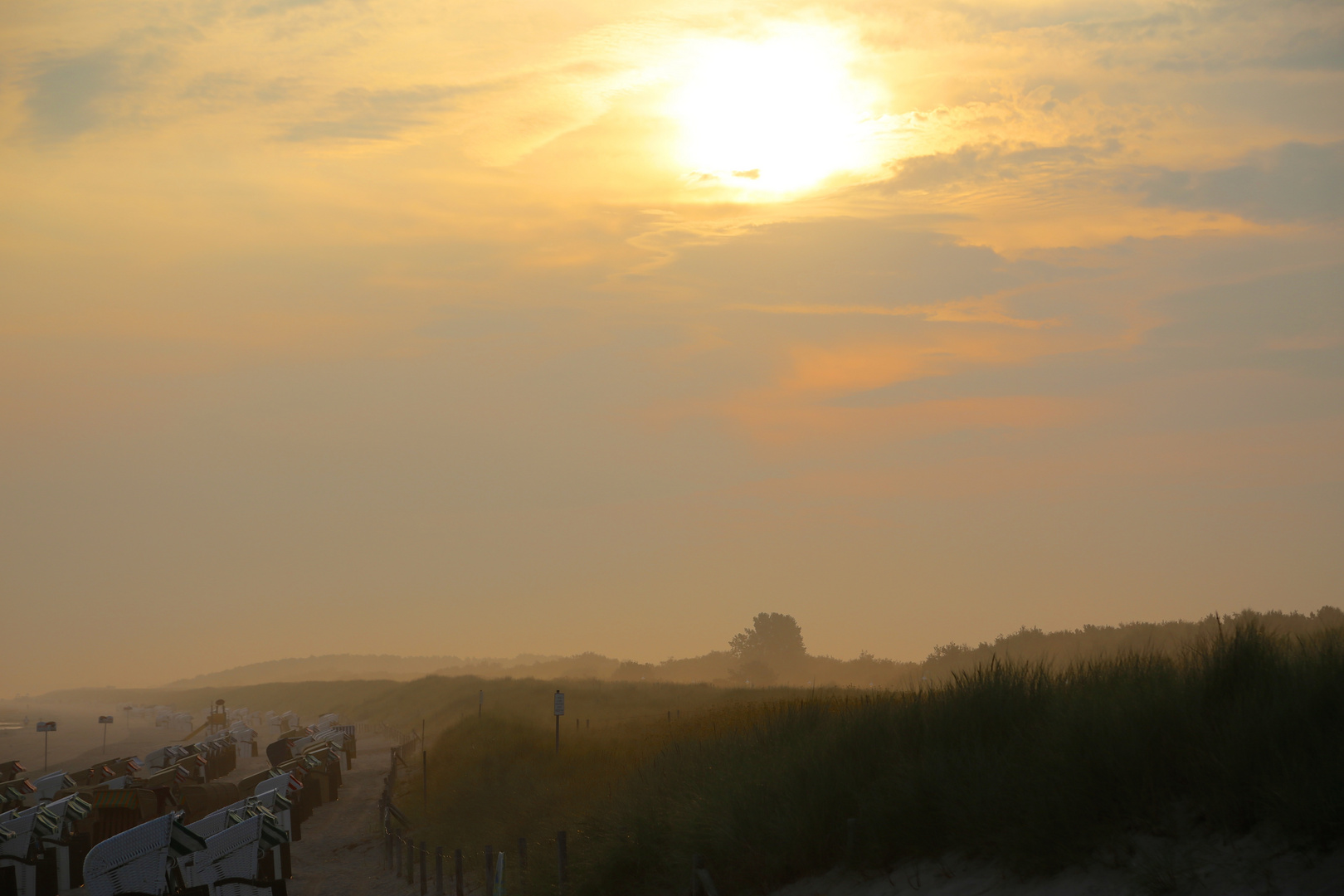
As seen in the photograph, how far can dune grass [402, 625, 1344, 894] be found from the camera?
9.12 metres

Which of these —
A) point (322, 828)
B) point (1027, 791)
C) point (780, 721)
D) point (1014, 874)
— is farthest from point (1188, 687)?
point (322, 828)

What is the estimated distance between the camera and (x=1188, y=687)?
1077 cm

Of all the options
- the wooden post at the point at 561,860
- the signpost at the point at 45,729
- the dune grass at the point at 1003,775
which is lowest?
the signpost at the point at 45,729

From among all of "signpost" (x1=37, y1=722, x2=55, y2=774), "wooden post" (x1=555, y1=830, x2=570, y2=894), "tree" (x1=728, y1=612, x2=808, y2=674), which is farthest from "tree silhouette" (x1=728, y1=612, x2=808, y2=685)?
"wooden post" (x1=555, y1=830, x2=570, y2=894)

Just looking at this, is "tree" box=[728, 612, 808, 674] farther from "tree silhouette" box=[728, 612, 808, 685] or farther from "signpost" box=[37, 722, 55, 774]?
"signpost" box=[37, 722, 55, 774]

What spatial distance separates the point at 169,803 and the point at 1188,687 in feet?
115

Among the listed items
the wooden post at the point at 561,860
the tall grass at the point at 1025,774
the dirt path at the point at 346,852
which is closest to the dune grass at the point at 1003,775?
the tall grass at the point at 1025,774

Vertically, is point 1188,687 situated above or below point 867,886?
above

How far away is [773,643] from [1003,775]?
156467 millimetres

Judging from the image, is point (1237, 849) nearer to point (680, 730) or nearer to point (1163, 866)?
point (1163, 866)

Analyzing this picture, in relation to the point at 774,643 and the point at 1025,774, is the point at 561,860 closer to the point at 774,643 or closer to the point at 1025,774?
the point at 1025,774

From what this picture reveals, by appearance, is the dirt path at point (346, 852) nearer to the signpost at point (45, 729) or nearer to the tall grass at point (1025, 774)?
the tall grass at point (1025, 774)

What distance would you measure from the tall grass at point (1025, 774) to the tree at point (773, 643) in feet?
481

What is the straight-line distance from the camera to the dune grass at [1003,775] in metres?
9.12
